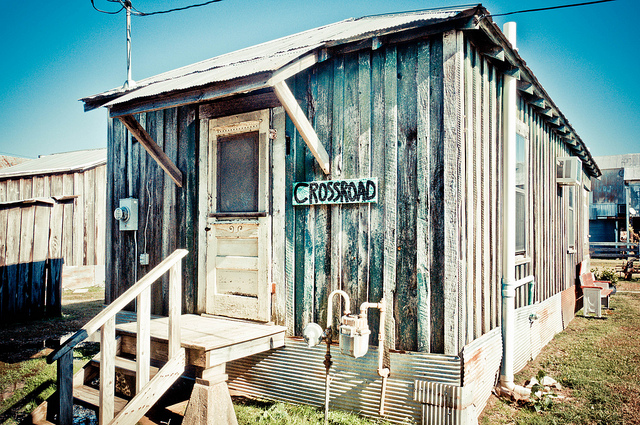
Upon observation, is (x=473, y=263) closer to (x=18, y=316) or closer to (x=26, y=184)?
(x=18, y=316)

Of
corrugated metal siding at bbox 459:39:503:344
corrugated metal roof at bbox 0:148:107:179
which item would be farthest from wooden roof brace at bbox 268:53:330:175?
corrugated metal roof at bbox 0:148:107:179

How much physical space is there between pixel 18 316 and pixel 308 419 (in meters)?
8.10

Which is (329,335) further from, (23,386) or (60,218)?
(60,218)

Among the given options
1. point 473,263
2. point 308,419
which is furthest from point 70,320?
point 473,263

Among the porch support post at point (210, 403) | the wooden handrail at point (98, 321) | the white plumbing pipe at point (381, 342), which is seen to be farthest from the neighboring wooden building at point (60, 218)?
the white plumbing pipe at point (381, 342)

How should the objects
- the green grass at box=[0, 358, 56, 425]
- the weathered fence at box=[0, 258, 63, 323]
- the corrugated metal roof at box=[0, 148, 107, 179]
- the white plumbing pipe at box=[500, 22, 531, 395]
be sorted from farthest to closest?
the corrugated metal roof at box=[0, 148, 107, 179] → the weathered fence at box=[0, 258, 63, 323] → the white plumbing pipe at box=[500, 22, 531, 395] → the green grass at box=[0, 358, 56, 425]

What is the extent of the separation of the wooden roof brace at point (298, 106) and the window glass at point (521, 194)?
10.2 ft

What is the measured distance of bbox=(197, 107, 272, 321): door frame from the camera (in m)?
5.16

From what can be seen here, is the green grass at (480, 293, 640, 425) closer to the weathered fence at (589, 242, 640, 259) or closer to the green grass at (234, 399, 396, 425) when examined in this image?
the green grass at (234, 399, 396, 425)

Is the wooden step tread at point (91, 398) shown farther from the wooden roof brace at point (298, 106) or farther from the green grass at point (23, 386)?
the wooden roof brace at point (298, 106)

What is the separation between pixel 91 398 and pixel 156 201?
2.84 m

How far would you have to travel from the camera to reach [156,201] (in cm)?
637

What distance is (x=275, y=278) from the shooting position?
5121 millimetres

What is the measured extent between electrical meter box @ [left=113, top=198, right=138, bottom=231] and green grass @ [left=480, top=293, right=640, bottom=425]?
5200 mm
